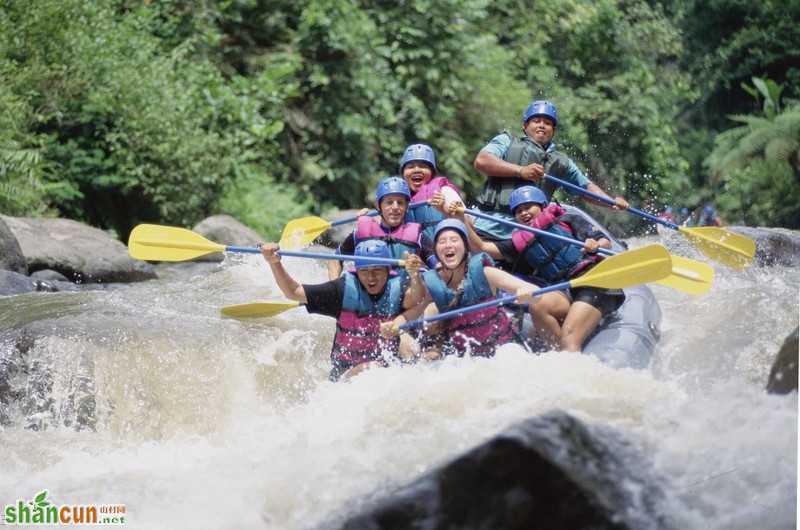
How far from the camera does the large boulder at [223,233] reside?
1060 cm

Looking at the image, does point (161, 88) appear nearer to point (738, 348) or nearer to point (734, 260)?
point (734, 260)

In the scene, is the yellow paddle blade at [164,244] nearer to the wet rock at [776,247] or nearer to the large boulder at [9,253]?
the large boulder at [9,253]

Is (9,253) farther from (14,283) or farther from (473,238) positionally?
(473,238)

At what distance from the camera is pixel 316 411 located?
5.10m

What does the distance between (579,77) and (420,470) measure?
14.7 m

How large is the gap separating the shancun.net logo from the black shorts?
2.55m

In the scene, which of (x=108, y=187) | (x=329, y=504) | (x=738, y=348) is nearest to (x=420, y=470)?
(x=329, y=504)

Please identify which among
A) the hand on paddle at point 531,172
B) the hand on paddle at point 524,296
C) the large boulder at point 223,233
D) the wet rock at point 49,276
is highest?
the hand on paddle at point 531,172

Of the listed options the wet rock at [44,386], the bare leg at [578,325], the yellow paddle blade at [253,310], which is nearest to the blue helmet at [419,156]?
the yellow paddle blade at [253,310]

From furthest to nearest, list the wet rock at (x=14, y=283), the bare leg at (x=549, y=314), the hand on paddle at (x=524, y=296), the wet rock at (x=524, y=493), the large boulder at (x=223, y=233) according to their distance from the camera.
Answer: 1. the large boulder at (x=223, y=233)
2. the wet rock at (x=14, y=283)
3. the bare leg at (x=549, y=314)
4. the hand on paddle at (x=524, y=296)
5. the wet rock at (x=524, y=493)

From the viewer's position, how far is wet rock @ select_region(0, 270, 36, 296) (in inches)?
304

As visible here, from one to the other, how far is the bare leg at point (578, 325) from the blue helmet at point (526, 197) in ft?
2.00

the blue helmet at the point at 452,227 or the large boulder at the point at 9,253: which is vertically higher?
the blue helmet at the point at 452,227

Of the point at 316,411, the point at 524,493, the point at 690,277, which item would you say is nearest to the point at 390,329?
the point at 316,411
